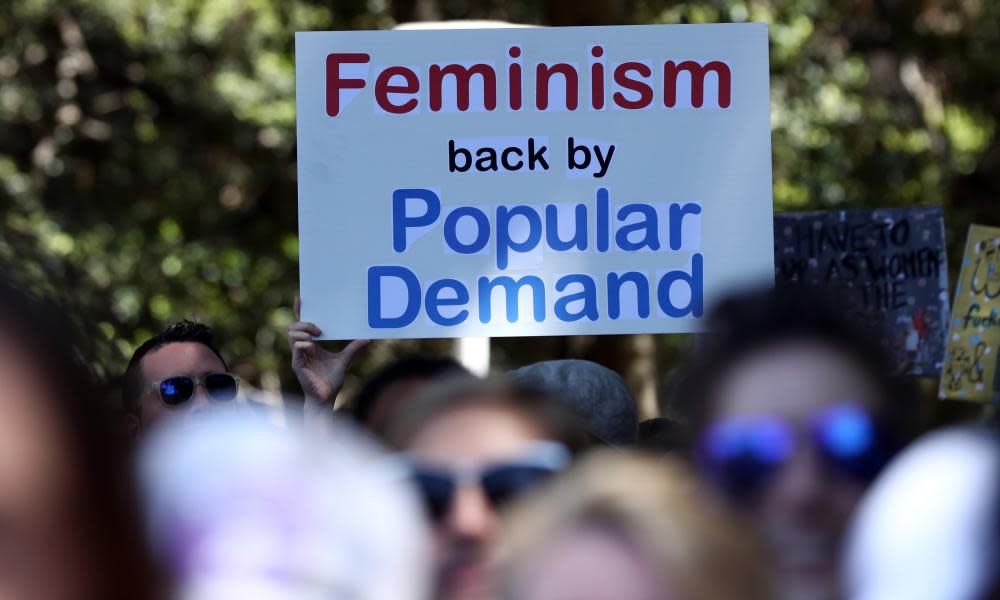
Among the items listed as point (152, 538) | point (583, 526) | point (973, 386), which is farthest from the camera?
point (973, 386)

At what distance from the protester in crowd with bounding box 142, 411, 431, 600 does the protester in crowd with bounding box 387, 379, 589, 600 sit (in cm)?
18

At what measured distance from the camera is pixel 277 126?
31.2ft

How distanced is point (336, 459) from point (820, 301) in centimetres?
63

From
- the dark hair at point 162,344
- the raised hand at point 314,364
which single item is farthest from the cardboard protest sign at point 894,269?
the dark hair at point 162,344

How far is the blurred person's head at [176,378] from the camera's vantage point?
130 inches

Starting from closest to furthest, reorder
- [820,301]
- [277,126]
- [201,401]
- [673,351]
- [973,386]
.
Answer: [820,301] → [201,401] → [973,386] → [277,126] → [673,351]

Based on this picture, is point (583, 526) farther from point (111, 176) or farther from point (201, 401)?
point (111, 176)

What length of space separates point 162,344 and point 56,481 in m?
2.58

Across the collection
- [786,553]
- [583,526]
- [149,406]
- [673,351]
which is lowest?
[673,351]

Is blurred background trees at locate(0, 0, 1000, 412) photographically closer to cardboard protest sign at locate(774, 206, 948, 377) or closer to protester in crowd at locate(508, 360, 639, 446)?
→ cardboard protest sign at locate(774, 206, 948, 377)

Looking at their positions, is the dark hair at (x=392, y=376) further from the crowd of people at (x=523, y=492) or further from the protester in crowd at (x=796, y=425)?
the protester in crowd at (x=796, y=425)

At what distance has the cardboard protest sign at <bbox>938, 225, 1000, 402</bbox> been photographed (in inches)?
192

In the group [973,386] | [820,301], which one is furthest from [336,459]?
[973,386]

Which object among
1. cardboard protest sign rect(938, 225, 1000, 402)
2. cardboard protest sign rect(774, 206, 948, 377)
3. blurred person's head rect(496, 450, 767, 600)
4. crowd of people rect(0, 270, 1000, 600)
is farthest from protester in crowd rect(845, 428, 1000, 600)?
cardboard protest sign rect(774, 206, 948, 377)
